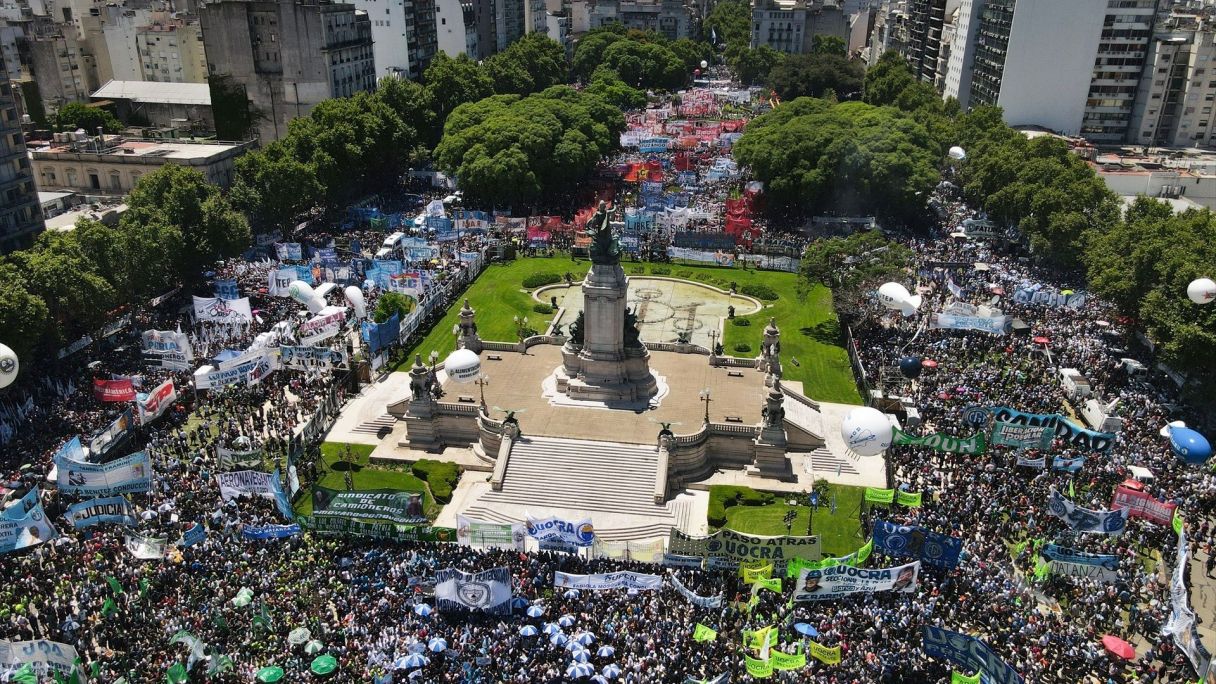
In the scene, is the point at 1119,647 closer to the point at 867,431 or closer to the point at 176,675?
the point at 867,431

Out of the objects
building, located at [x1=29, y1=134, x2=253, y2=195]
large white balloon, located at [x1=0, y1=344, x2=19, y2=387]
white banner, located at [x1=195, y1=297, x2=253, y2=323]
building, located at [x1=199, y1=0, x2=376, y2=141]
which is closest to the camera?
large white balloon, located at [x1=0, y1=344, x2=19, y2=387]

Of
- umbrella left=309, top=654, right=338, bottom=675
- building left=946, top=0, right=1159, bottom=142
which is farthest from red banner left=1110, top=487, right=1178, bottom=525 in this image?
building left=946, top=0, right=1159, bottom=142

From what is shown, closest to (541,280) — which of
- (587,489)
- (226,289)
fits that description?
(226,289)

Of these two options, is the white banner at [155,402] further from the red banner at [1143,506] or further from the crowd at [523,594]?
the red banner at [1143,506]

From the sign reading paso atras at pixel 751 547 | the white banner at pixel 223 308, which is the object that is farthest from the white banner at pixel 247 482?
the white banner at pixel 223 308

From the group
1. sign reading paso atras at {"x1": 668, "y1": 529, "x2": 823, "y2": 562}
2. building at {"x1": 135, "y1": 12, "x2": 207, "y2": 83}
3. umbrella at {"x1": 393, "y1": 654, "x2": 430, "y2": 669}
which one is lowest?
umbrella at {"x1": 393, "y1": 654, "x2": 430, "y2": 669}

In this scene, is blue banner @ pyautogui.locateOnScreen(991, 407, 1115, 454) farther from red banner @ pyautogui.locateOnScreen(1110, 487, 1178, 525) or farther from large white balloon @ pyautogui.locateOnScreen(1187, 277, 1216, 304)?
large white balloon @ pyautogui.locateOnScreen(1187, 277, 1216, 304)
